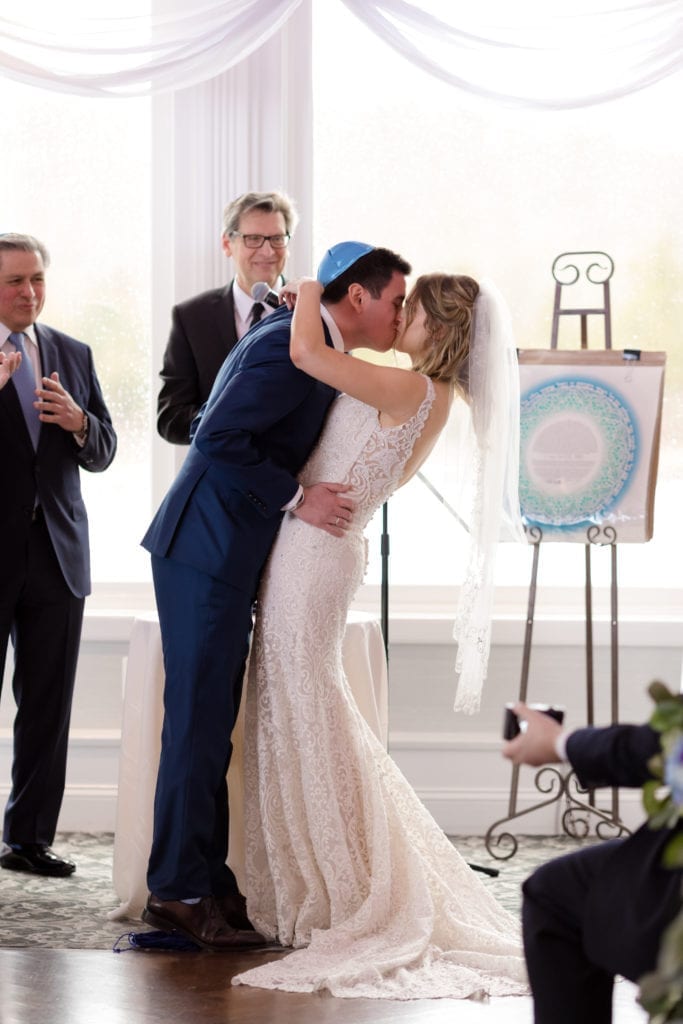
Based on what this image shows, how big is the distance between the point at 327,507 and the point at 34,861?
1.58m

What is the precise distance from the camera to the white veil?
3.49 metres

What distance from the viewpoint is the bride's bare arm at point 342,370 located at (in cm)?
331

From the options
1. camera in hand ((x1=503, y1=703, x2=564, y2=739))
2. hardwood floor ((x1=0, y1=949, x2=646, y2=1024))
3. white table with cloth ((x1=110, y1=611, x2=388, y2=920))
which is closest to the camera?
camera in hand ((x1=503, y1=703, x2=564, y2=739))

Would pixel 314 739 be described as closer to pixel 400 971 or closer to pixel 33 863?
pixel 400 971

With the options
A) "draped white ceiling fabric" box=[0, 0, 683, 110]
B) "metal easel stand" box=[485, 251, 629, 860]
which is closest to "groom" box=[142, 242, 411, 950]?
"metal easel stand" box=[485, 251, 629, 860]

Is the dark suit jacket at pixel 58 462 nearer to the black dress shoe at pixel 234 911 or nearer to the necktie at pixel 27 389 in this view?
the necktie at pixel 27 389

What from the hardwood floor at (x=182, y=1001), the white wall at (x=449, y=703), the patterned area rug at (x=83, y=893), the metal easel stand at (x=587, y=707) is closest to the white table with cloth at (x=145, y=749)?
the patterned area rug at (x=83, y=893)

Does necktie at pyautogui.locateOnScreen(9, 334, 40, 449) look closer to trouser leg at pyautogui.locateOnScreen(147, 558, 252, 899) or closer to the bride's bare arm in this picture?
trouser leg at pyautogui.locateOnScreen(147, 558, 252, 899)

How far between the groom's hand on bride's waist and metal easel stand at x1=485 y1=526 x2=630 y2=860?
120 centimetres

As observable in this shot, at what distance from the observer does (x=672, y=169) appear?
508 centimetres

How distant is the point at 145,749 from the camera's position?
3793mm

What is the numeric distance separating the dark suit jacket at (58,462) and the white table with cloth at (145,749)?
0.45 metres

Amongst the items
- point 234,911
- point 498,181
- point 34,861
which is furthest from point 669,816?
point 498,181

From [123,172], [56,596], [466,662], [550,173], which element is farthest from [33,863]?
[550,173]
